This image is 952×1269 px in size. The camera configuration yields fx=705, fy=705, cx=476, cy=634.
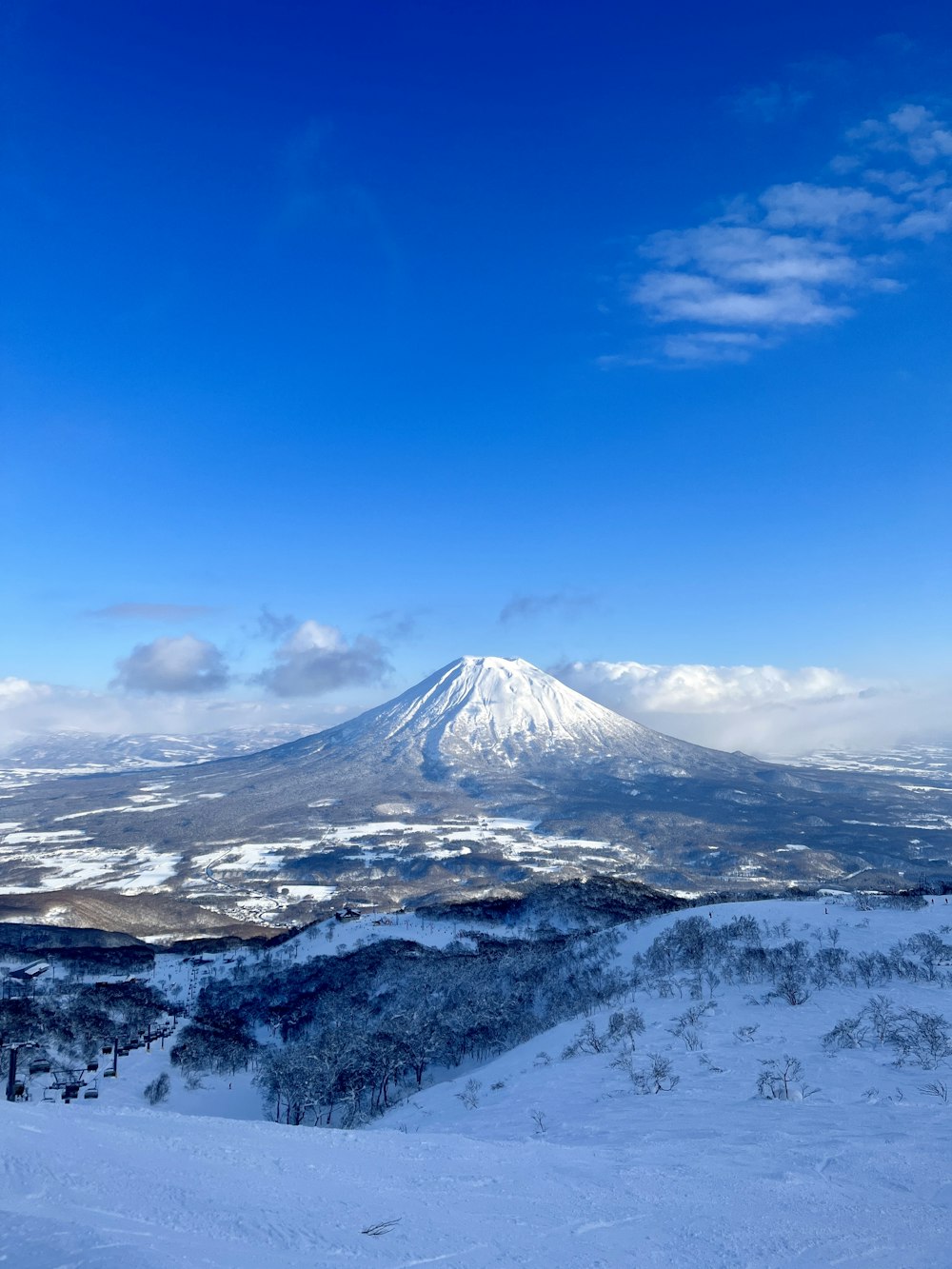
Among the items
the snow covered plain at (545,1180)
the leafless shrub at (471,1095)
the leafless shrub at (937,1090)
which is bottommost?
the leafless shrub at (471,1095)

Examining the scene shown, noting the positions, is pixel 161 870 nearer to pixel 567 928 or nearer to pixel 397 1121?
pixel 567 928

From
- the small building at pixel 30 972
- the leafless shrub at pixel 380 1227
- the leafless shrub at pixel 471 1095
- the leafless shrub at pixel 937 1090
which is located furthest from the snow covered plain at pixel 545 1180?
the small building at pixel 30 972

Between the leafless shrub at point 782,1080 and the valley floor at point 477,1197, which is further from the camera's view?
the leafless shrub at point 782,1080

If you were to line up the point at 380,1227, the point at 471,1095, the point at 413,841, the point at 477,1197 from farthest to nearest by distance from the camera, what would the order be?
the point at 413,841 → the point at 471,1095 → the point at 477,1197 → the point at 380,1227

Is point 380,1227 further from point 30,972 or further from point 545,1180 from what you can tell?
point 30,972

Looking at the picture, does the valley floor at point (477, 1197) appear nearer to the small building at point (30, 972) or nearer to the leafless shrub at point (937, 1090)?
the leafless shrub at point (937, 1090)

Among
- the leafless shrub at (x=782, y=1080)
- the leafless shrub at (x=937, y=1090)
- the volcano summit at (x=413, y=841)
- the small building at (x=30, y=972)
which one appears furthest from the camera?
the volcano summit at (x=413, y=841)

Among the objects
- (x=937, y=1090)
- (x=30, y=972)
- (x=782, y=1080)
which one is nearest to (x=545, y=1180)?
(x=782, y=1080)

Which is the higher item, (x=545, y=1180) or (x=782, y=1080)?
(x=545, y=1180)

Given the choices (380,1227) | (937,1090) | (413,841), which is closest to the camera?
(380,1227)

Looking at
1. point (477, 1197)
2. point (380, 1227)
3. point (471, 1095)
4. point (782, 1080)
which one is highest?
point (380, 1227)
